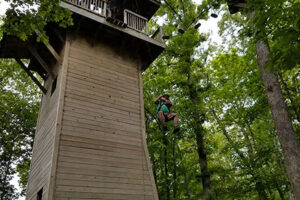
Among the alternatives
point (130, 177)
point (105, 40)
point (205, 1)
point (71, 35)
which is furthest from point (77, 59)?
point (205, 1)

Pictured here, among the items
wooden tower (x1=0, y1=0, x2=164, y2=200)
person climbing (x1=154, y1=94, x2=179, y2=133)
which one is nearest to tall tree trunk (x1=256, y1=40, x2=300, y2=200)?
person climbing (x1=154, y1=94, x2=179, y2=133)

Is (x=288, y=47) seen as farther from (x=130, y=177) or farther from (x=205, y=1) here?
(x=205, y=1)

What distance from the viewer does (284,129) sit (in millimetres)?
5500

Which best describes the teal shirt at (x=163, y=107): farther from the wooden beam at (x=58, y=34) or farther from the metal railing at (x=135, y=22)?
the wooden beam at (x=58, y=34)

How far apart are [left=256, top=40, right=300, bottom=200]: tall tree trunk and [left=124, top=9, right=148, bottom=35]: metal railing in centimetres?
516

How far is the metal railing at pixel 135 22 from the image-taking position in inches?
386

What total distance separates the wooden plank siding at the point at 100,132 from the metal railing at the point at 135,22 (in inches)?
55.0

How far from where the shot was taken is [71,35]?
340 inches

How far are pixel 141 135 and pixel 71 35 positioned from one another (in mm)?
4437

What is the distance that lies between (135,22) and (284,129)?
703cm

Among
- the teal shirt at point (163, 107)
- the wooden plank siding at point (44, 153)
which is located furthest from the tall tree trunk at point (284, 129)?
the wooden plank siding at point (44, 153)

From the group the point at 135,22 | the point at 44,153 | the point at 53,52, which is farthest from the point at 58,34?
the point at 44,153

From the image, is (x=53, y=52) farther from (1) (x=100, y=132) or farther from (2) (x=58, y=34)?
(1) (x=100, y=132)

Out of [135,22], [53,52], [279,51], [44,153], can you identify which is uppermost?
[135,22]
